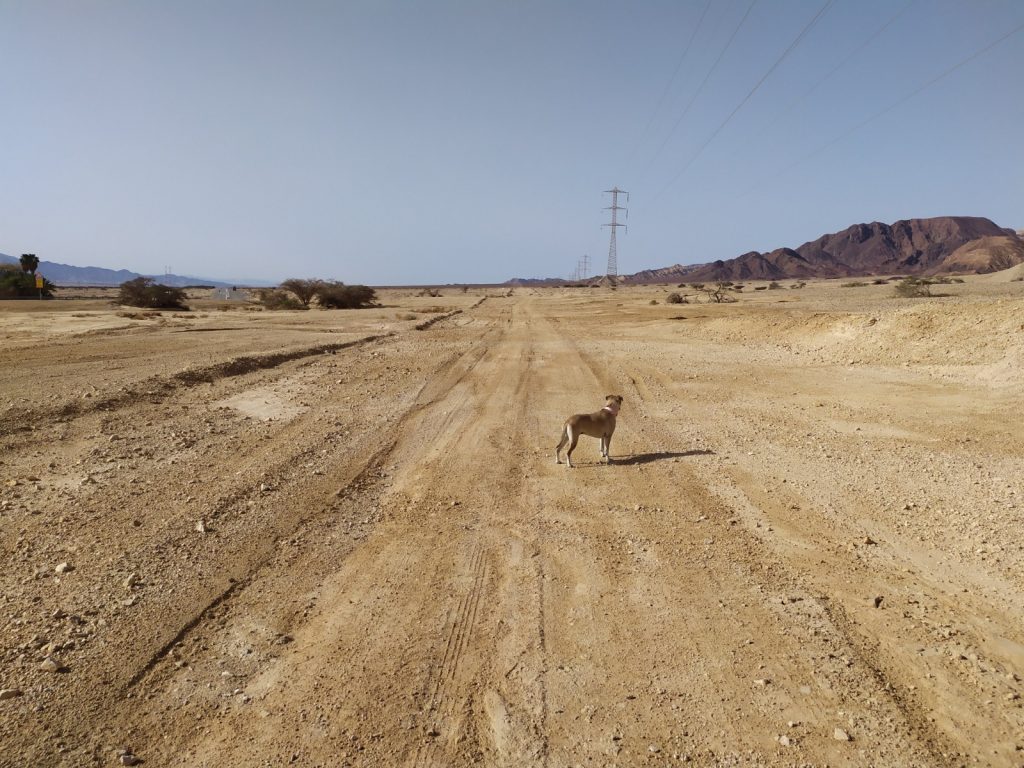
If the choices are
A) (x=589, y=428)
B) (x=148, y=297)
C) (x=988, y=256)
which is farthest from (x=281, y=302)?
(x=988, y=256)

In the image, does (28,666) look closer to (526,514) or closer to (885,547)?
(526,514)

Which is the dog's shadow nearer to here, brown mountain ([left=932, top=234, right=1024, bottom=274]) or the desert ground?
the desert ground

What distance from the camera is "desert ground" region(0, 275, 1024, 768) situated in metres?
3.42

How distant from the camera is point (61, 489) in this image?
6898 millimetres

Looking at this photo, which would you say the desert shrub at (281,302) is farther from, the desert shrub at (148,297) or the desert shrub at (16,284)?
the desert shrub at (16,284)

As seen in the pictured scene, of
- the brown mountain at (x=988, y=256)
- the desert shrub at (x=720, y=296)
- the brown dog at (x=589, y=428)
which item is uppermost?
the brown mountain at (x=988, y=256)

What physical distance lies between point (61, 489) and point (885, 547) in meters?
8.39

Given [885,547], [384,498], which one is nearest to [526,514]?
[384,498]

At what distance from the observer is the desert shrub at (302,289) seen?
173ft

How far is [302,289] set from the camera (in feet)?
174

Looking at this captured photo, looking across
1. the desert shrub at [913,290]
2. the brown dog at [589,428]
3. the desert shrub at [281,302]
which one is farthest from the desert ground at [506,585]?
the desert shrub at [281,302]

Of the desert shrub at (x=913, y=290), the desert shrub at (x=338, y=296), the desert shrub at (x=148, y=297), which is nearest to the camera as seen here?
the desert shrub at (x=913, y=290)

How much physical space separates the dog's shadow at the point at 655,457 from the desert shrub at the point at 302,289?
48614mm

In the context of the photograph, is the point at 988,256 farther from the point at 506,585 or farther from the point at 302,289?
the point at 506,585
